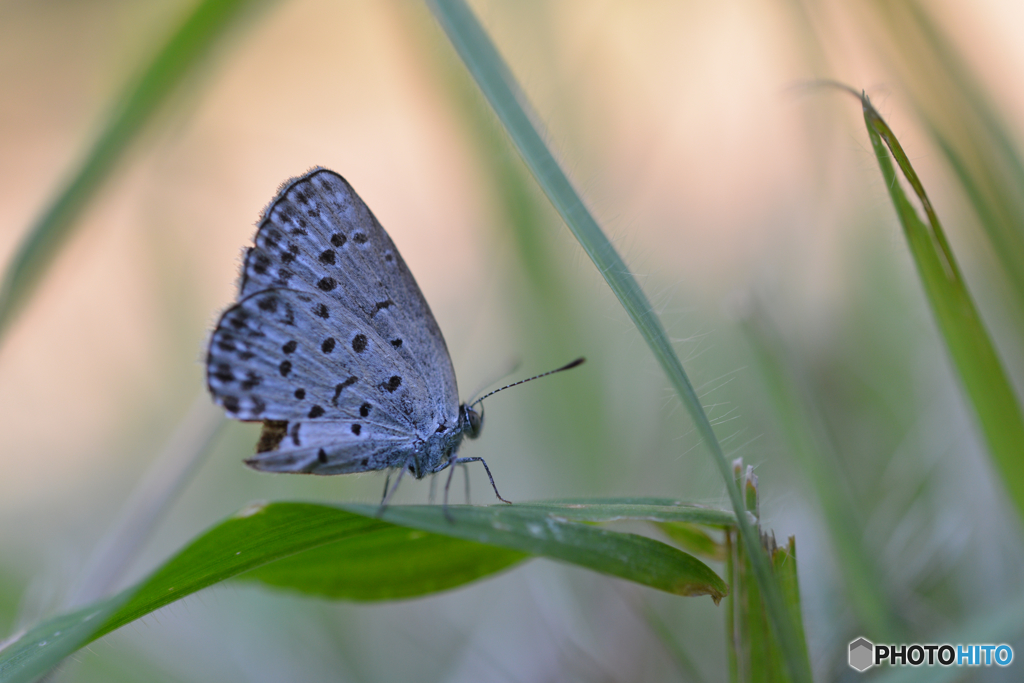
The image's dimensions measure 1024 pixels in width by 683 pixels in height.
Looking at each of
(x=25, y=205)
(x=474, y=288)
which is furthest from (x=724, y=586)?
(x=25, y=205)

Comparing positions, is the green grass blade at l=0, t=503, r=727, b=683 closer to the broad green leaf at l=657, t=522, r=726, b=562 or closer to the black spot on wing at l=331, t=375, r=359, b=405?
the broad green leaf at l=657, t=522, r=726, b=562

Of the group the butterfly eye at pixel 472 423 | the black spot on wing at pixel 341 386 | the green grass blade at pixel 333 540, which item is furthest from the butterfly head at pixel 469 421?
the green grass blade at pixel 333 540

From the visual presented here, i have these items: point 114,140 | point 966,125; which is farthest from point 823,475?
point 114,140

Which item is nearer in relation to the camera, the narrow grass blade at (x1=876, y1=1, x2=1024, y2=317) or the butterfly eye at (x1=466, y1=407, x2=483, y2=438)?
the narrow grass blade at (x1=876, y1=1, x2=1024, y2=317)

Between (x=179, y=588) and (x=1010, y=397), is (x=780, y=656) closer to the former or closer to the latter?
(x=1010, y=397)

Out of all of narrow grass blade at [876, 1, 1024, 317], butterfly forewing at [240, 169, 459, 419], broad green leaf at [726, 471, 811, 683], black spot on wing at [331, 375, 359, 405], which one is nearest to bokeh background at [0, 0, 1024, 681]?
narrow grass blade at [876, 1, 1024, 317]
